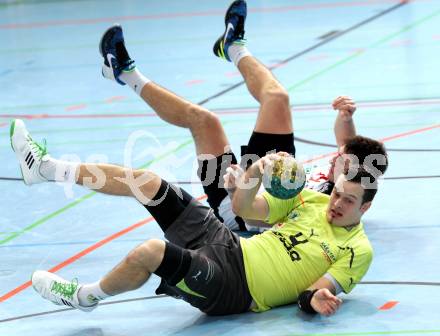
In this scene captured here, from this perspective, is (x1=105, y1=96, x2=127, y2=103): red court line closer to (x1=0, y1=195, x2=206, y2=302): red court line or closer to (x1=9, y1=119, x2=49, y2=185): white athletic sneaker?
(x1=0, y1=195, x2=206, y2=302): red court line

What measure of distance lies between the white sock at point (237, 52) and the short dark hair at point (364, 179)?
2290 millimetres

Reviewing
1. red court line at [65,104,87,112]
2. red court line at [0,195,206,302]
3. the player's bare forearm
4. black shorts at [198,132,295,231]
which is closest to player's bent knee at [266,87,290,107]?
black shorts at [198,132,295,231]

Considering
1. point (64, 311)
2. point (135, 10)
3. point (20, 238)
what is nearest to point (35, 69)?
point (135, 10)

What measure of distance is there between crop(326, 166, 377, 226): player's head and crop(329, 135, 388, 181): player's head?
67 mm

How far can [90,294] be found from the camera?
17.4 ft

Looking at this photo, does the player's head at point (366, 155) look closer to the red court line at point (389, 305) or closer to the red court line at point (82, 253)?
the red court line at point (389, 305)

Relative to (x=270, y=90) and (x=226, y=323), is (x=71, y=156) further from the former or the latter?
(x=226, y=323)

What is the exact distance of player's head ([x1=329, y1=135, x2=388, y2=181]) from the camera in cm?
552

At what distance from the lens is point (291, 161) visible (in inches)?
208

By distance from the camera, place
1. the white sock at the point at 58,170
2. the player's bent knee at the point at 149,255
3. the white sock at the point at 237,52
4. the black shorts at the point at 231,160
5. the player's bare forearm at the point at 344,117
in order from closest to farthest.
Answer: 1. the player's bent knee at the point at 149,255
2. the white sock at the point at 58,170
3. the player's bare forearm at the point at 344,117
4. the black shorts at the point at 231,160
5. the white sock at the point at 237,52

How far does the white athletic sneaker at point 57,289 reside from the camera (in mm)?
5363

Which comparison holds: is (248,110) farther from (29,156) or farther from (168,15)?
(168,15)

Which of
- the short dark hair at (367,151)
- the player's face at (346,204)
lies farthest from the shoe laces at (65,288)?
the short dark hair at (367,151)

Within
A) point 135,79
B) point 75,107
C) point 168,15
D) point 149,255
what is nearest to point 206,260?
point 149,255
